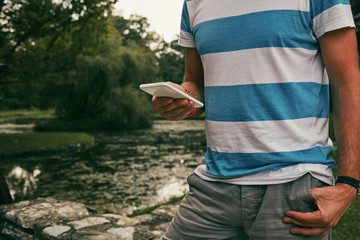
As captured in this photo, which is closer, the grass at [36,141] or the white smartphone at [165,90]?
the white smartphone at [165,90]

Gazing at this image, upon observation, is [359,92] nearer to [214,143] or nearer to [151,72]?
[214,143]

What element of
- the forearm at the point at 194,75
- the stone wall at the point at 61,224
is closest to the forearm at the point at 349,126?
the forearm at the point at 194,75

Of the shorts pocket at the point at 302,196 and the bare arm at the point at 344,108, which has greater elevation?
the bare arm at the point at 344,108

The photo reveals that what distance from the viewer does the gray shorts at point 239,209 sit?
1030mm

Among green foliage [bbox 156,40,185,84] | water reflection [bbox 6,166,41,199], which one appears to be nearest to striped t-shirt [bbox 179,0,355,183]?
water reflection [bbox 6,166,41,199]

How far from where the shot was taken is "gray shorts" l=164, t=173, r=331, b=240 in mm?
1030

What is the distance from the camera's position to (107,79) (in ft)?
65.2

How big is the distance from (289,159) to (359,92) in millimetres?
300

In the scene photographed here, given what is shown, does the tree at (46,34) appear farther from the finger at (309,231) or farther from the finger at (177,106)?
the finger at (309,231)

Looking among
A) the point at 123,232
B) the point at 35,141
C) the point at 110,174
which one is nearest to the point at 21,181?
the point at 110,174

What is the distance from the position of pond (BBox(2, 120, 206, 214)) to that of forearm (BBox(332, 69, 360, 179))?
5023mm

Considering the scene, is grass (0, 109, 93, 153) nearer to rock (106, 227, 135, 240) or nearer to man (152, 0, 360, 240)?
rock (106, 227, 135, 240)

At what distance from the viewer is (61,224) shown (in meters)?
2.75

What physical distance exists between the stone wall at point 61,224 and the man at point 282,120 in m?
1.52
